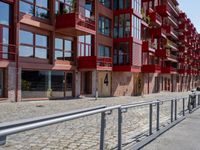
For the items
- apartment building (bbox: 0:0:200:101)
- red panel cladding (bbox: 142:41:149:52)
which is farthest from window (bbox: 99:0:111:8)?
red panel cladding (bbox: 142:41:149:52)

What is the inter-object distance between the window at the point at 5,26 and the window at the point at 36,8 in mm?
1312

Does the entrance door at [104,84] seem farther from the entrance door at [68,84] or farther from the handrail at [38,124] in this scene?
the handrail at [38,124]

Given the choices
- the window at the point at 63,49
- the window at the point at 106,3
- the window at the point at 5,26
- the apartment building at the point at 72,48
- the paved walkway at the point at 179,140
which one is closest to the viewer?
the paved walkway at the point at 179,140

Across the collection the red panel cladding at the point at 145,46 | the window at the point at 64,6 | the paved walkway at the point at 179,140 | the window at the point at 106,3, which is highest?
the window at the point at 106,3

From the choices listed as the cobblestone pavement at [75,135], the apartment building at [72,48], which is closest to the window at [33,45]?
the apartment building at [72,48]

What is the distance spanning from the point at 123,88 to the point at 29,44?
16738mm

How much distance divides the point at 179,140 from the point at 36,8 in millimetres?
19203

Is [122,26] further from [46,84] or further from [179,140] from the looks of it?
[179,140]

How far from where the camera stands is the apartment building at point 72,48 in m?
23.5

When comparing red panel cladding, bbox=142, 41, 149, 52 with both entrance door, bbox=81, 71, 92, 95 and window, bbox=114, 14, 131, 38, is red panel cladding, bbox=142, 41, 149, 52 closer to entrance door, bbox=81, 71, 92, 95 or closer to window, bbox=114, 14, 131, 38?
window, bbox=114, 14, 131, 38

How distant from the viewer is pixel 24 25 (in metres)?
24.3

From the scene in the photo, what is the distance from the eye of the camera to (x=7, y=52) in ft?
75.3

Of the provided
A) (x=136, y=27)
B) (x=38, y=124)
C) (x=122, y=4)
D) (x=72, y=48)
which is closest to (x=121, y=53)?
(x=136, y=27)

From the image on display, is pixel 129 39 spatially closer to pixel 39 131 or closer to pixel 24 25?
pixel 24 25
